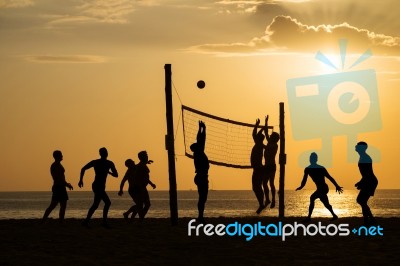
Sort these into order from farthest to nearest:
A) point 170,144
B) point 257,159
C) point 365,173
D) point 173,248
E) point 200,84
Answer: point 257,159
point 200,84
point 170,144
point 365,173
point 173,248

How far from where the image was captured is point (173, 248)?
1343cm

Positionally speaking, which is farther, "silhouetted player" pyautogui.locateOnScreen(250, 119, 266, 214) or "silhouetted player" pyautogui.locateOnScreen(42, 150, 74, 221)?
"silhouetted player" pyautogui.locateOnScreen(250, 119, 266, 214)

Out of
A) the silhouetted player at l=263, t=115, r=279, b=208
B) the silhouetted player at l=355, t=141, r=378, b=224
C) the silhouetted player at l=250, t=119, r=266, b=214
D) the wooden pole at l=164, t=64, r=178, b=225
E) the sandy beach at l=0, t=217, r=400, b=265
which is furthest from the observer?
the silhouetted player at l=263, t=115, r=279, b=208

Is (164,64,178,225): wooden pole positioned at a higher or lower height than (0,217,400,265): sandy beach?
higher

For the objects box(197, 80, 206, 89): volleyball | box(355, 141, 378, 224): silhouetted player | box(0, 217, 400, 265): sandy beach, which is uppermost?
box(197, 80, 206, 89): volleyball

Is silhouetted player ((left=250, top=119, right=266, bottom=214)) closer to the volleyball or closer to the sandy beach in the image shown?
the volleyball

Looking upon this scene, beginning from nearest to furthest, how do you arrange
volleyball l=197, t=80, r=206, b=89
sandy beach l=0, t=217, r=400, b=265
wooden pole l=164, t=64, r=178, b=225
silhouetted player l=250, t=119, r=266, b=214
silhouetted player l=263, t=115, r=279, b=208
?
sandy beach l=0, t=217, r=400, b=265
wooden pole l=164, t=64, r=178, b=225
volleyball l=197, t=80, r=206, b=89
silhouetted player l=250, t=119, r=266, b=214
silhouetted player l=263, t=115, r=279, b=208

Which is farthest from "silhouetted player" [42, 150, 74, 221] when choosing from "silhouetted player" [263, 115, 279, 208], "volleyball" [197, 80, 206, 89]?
"silhouetted player" [263, 115, 279, 208]

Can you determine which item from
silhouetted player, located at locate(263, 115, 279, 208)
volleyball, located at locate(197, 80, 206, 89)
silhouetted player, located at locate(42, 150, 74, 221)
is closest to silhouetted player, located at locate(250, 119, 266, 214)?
silhouetted player, located at locate(263, 115, 279, 208)

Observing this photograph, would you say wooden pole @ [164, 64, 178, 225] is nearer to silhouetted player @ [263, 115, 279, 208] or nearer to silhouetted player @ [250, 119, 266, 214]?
silhouetted player @ [250, 119, 266, 214]

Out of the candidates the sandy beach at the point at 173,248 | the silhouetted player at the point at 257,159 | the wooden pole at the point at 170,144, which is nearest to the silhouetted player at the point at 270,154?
A: the silhouetted player at the point at 257,159

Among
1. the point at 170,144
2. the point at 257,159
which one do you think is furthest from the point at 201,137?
the point at 257,159

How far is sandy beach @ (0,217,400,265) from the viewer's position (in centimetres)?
1188

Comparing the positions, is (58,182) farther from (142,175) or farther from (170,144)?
(170,144)
